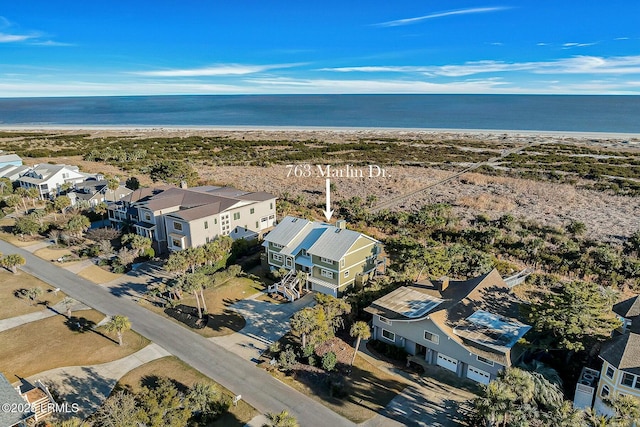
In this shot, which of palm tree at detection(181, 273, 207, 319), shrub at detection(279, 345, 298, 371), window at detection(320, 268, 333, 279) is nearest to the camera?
shrub at detection(279, 345, 298, 371)

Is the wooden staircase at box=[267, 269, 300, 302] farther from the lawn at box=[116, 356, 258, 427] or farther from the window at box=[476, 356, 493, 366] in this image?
the window at box=[476, 356, 493, 366]

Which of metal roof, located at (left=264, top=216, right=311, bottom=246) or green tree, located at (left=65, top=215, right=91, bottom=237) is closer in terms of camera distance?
metal roof, located at (left=264, top=216, right=311, bottom=246)

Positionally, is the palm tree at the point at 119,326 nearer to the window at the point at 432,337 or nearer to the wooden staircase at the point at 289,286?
the wooden staircase at the point at 289,286

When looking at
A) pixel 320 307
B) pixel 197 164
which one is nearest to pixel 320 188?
pixel 197 164

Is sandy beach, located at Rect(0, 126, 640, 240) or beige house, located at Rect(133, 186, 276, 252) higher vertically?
beige house, located at Rect(133, 186, 276, 252)

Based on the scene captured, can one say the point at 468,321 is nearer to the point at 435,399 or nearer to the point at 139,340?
the point at 435,399

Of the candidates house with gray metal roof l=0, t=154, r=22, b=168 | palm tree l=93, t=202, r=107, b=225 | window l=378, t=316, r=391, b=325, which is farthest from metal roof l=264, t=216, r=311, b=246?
house with gray metal roof l=0, t=154, r=22, b=168

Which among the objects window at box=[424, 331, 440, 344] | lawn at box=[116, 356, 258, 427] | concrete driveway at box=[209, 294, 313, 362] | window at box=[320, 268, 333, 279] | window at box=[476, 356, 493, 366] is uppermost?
window at box=[320, 268, 333, 279]
